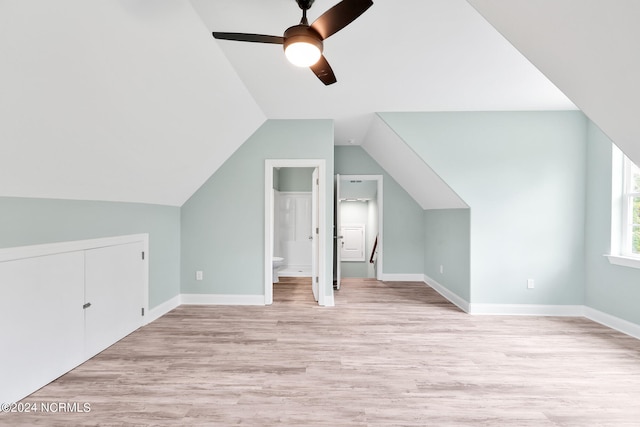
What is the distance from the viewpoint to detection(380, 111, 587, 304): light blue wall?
3744 mm

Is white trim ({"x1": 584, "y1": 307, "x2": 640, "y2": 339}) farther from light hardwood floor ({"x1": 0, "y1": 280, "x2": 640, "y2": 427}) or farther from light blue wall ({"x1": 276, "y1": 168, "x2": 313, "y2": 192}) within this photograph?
light blue wall ({"x1": 276, "y1": 168, "x2": 313, "y2": 192})

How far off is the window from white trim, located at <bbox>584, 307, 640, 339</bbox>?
2.32 ft

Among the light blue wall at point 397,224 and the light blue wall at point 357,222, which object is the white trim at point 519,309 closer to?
the light blue wall at point 397,224

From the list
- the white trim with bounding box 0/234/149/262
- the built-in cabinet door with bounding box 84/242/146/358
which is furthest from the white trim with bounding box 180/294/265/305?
the white trim with bounding box 0/234/149/262

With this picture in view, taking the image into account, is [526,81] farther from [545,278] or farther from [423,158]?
[545,278]

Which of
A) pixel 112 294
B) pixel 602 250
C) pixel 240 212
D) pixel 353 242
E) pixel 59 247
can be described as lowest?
pixel 353 242

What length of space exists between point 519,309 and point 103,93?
4.63 metres

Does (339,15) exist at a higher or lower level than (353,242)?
higher

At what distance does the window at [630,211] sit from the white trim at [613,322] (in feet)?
2.32

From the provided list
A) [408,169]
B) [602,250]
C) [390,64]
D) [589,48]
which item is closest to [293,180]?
[408,169]

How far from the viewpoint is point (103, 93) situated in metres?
1.93

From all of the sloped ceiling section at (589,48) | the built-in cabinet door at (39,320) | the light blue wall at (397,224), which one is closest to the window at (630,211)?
the sloped ceiling section at (589,48)

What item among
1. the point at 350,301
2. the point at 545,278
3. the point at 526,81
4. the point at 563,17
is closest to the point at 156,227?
the point at 350,301

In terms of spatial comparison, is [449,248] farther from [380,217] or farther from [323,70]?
[323,70]
